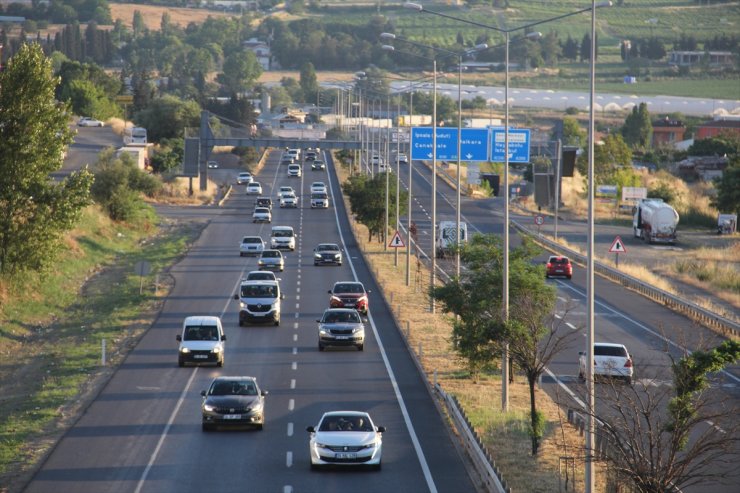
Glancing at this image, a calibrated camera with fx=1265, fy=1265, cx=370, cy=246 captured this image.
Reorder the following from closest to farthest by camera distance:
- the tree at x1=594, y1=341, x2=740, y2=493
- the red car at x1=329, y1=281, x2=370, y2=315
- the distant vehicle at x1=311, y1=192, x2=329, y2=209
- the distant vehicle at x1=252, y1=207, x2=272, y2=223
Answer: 1. the tree at x1=594, y1=341, x2=740, y2=493
2. the red car at x1=329, y1=281, x2=370, y2=315
3. the distant vehicle at x1=252, y1=207, x2=272, y2=223
4. the distant vehicle at x1=311, y1=192, x2=329, y2=209

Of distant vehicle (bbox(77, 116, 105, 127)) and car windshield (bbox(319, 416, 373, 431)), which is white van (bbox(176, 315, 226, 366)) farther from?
distant vehicle (bbox(77, 116, 105, 127))

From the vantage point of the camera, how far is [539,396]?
3616cm

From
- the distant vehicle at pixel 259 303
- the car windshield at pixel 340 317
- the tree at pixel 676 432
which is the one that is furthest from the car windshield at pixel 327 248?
the tree at pixel 676 432

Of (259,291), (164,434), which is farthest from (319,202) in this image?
(164,434)

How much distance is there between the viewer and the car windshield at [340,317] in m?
43.2

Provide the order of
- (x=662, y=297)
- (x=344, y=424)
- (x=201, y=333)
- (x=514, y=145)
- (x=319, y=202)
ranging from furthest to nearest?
(x=319, y=202), (x=514, y=145), (x=662, y=297), (x=201, y=333), (x=344, y=424)

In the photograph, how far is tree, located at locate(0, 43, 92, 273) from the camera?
55.5m

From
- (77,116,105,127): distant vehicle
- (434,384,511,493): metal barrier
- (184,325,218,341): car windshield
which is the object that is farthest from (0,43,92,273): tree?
(77,116,105,127): distant vehicle

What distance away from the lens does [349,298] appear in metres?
51.2

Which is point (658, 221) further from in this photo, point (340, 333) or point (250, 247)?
point (340, 333)

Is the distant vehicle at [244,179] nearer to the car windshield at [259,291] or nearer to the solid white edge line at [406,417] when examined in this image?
the solid white edge line at [406,417]

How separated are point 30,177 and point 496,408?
30.1 metres

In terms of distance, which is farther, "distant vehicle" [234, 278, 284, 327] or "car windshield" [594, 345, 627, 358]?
"distant vehicle" [234, 278, 284, 327]

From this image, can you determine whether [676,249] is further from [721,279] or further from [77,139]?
[77,139]
